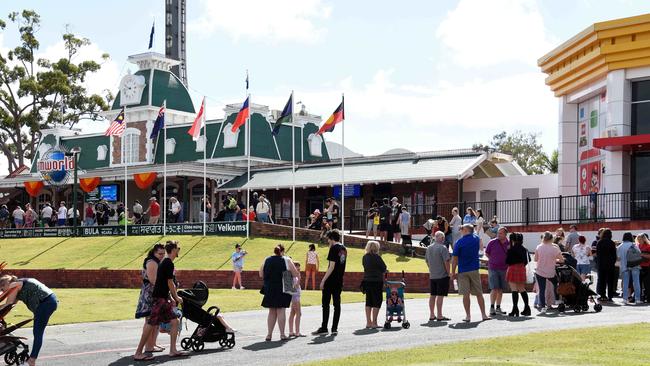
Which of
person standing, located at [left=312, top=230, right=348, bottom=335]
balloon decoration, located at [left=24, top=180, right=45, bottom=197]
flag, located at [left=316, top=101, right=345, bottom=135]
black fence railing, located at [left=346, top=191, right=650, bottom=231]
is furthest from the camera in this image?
balloon decoration, located at [left=24, top=180, right=45, bottom=197]

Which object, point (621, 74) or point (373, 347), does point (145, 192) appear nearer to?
point (621, 74)

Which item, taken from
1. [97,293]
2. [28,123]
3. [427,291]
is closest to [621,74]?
[427,291]

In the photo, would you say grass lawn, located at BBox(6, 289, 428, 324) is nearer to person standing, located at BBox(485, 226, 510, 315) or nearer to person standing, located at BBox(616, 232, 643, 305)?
person standing, located at BBox(485, 226, 510, 315)

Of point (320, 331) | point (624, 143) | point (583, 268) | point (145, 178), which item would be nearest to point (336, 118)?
point (624, 143)

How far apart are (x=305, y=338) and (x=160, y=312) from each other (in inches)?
121

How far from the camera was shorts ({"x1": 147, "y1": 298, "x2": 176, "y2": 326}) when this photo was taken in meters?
14.1

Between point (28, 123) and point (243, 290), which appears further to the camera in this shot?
point (28, 123)

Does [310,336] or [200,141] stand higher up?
[200,141]

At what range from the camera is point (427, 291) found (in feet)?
89.1

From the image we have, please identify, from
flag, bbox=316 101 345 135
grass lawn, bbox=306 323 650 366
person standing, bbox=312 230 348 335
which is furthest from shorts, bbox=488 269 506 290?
flag, bbox=316 101 345 135

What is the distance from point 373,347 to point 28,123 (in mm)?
64198

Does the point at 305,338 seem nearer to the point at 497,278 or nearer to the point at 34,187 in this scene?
the point at 497,278

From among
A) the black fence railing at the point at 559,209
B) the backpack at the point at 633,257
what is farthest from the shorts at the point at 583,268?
the black fence railing at the point at 559,209

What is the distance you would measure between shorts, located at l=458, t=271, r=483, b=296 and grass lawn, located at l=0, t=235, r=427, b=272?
1060cm
